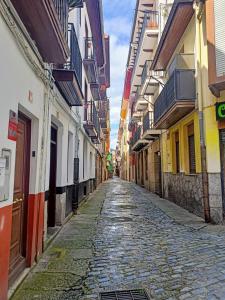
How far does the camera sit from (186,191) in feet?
34.6

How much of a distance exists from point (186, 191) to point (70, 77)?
6675 mm

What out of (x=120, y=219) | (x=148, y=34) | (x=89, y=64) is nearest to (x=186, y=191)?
(x=120, y=219)

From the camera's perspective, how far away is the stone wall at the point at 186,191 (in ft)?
29.9

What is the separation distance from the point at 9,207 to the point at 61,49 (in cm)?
281

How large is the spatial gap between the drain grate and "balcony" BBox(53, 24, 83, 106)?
14.7 feet

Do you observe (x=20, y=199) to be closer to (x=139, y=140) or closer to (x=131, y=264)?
(x=131, y=264)

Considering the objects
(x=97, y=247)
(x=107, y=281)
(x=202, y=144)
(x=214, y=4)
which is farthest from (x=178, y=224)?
(x=214, y=4)

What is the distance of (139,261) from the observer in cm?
465

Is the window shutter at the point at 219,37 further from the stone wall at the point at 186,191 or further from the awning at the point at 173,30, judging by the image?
the stone wall at the point at 186,191

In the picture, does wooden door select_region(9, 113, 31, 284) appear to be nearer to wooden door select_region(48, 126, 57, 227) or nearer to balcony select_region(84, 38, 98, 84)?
wooden door select_region(48, 126, 57, 227)

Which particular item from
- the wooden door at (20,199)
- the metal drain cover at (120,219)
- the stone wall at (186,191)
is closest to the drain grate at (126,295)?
the wooden door at (20,199)

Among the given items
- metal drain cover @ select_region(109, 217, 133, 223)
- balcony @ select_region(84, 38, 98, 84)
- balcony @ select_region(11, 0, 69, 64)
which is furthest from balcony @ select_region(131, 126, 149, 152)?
balcony @ select_region(11, 0, 69, 64)

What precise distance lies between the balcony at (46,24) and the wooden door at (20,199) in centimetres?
128

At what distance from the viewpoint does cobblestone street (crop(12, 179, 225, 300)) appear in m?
3.51
